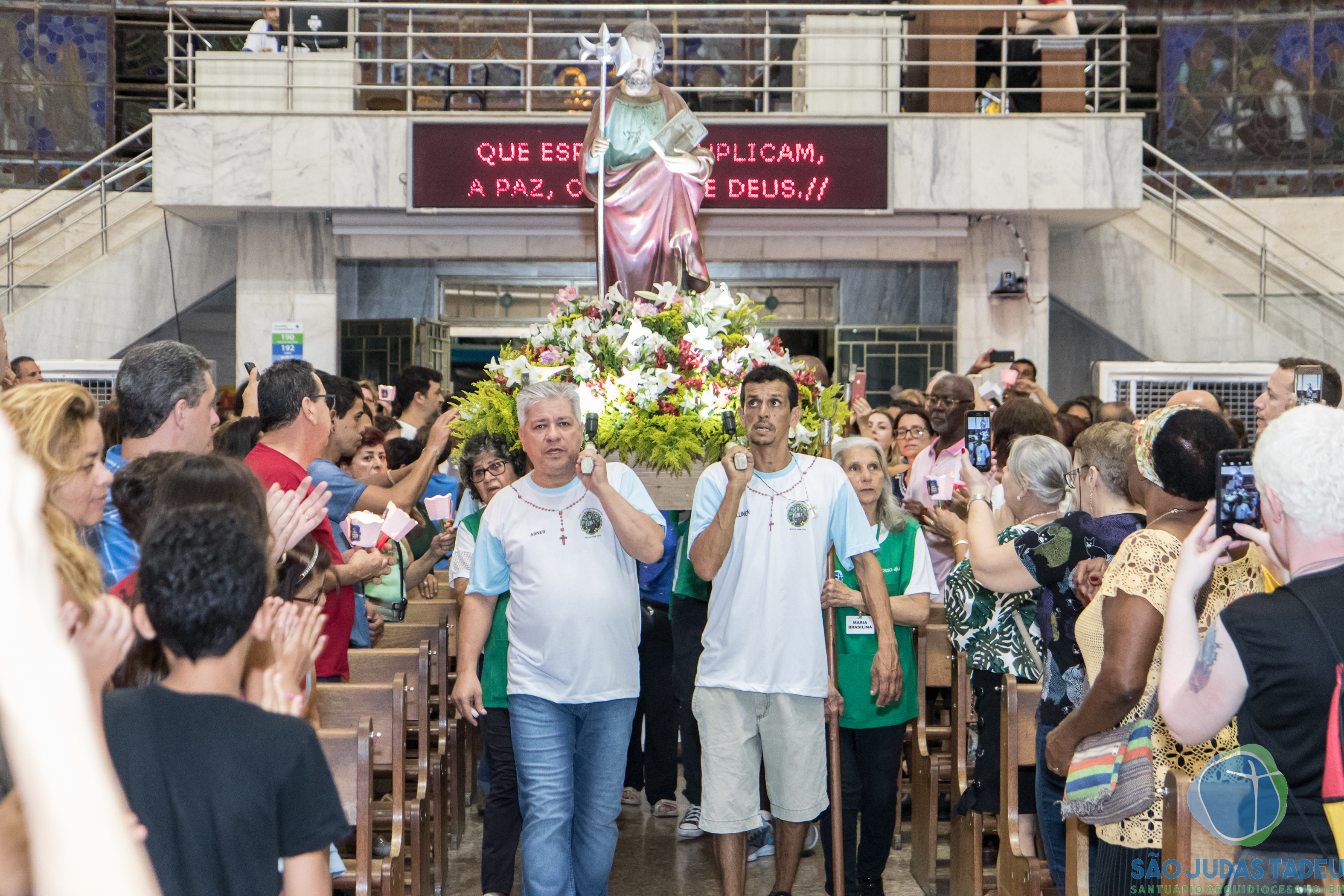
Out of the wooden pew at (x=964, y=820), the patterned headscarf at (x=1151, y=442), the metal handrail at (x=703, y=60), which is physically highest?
the metal handrail at (x=703, y=60)

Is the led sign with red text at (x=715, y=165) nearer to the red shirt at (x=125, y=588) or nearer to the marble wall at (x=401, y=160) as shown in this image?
the marble wall at (x=401, y=160)

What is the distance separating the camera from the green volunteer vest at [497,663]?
429cm

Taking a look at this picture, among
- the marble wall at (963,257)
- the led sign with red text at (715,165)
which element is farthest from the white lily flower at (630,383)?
the marble wall at (963,257)

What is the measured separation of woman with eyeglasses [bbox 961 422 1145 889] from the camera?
10.7 ft

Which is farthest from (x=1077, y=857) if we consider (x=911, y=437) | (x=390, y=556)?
(x=911, y=437)

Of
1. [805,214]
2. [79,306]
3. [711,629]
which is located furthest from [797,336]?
[711,629]

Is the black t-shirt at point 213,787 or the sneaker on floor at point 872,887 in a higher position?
the black t-shirt at point 213,787

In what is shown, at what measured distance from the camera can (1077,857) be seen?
3.10 meters

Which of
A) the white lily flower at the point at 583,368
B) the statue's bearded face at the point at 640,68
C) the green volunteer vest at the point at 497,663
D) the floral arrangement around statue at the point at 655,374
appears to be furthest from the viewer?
the statue's bearded face at the point at 640,68

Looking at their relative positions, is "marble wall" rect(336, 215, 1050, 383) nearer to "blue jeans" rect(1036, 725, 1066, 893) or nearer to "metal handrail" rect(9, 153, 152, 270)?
"metal handrail" rect(9, 153, 152, 270)

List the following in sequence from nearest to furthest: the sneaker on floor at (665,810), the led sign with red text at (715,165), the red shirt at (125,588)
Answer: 1. the red shirt at (125,588)
2. the sneaker on floor at (665,810)
3. the led sign with red text at (715,165)

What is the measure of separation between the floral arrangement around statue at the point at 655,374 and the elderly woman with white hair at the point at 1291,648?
275cm

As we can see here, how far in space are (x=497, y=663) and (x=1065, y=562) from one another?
6.72 ft

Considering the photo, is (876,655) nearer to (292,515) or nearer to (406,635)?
(406,635)
